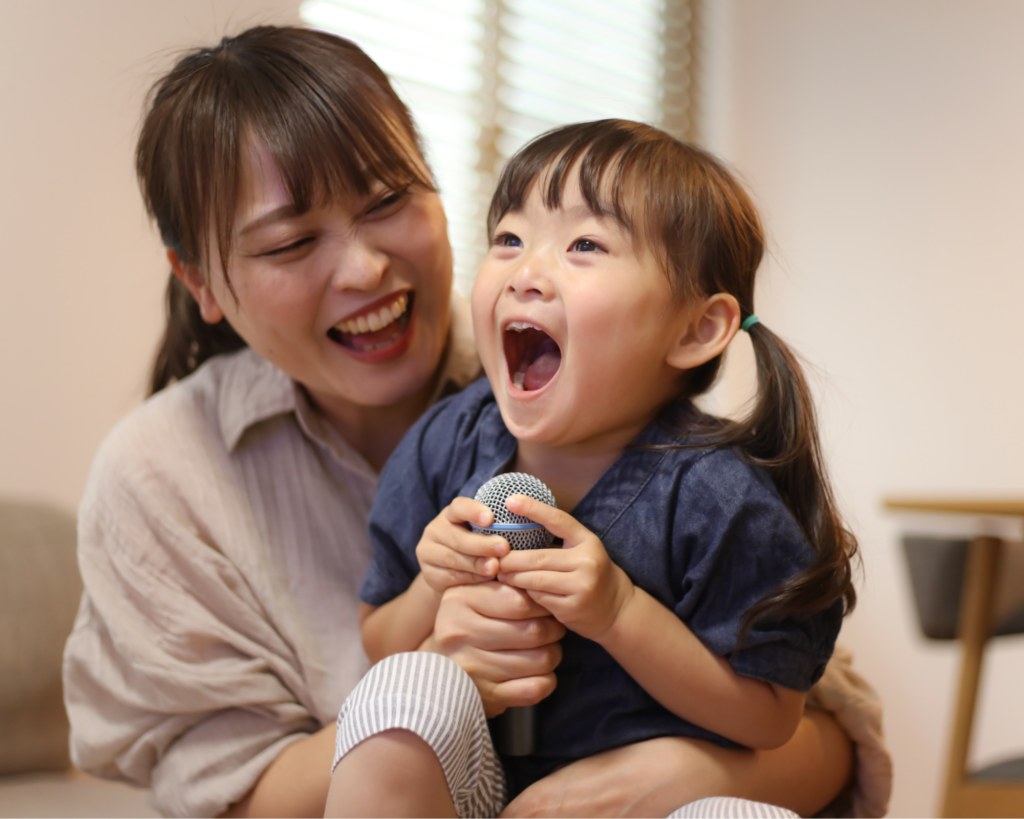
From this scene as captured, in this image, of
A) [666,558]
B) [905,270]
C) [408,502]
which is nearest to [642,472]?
[666,558]

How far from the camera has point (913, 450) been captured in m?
3.25

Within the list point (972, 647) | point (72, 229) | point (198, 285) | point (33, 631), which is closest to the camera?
point (198, 285)

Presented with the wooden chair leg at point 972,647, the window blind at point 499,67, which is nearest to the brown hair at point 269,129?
the window blind at point 499,67

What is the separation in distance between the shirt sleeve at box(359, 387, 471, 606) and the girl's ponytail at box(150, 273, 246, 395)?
0.57m

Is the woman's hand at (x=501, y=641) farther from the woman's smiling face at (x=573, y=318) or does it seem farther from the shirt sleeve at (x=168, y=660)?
the shirt sleeve at (x=168, y=660)

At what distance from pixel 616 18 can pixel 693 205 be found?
9.29 feet

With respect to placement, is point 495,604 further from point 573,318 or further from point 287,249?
point 287,249

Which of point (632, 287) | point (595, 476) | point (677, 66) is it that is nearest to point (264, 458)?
point (595, 476)

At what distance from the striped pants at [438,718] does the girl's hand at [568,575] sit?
0.42ft

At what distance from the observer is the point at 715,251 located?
102 cm

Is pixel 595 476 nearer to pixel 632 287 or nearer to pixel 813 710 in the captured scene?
pixel 632 287

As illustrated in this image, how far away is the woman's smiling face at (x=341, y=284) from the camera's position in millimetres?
1191

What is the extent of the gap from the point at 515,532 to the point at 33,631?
124 cm

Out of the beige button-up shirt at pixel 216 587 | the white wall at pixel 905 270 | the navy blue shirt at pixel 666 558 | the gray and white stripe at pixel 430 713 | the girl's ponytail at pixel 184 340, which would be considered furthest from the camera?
the white wall at pixel 905 270
